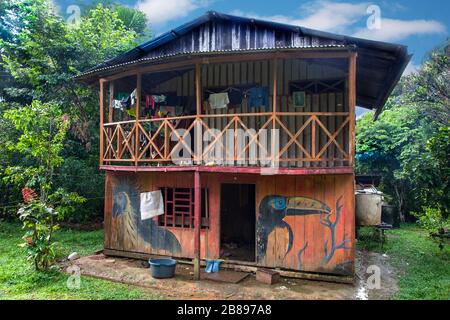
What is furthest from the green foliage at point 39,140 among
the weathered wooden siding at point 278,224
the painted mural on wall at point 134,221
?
the weathered wooden siding at point 278,224

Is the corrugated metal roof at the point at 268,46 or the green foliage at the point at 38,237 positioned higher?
the corrugated metal roof at the point at 268,46

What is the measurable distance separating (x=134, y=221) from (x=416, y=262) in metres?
7.85

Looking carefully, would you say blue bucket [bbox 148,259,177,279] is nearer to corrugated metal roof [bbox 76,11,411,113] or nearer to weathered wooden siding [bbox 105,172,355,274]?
weathered wooden siding [bbox 105,172,355,274]

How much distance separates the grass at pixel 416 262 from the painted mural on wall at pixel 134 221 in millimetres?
5629

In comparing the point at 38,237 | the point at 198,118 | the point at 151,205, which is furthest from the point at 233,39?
the point at 38,237

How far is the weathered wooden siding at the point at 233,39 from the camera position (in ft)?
29.7

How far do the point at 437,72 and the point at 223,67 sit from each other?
39.7 ft

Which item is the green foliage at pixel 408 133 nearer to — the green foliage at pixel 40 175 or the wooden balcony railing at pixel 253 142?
the wooden balcony railing at pixel 253 142

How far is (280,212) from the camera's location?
8523 mm

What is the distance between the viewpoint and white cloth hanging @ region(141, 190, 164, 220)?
961 cm

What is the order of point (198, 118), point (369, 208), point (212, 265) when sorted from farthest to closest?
point (369, 208), point (212, 265), point (198, 118)

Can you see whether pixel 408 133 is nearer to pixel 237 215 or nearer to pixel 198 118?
pixel 237 215

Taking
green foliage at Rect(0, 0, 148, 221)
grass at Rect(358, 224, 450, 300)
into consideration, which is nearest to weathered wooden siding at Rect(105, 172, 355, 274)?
grass at Rect(358, 224, 450, 300)
